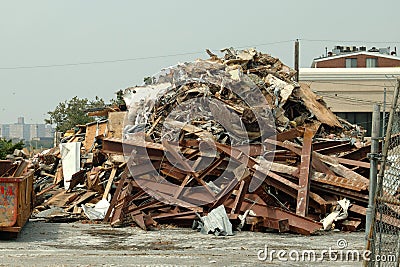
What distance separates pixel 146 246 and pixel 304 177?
11.3 feet

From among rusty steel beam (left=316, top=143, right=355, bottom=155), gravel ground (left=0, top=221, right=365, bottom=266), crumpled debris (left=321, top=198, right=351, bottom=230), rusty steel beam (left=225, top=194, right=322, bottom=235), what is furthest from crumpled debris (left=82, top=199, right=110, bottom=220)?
rusty steel beam (left=316, top=143, right=355, bottom=155)

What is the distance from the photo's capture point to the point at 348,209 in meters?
11.2

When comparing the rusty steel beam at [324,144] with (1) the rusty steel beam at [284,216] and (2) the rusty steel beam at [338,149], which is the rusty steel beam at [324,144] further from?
(1) the rusty steel beam at [284,216]

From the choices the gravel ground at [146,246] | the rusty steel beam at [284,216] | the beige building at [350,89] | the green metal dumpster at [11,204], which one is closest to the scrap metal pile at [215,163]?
the rusty steel beam at [284,216]

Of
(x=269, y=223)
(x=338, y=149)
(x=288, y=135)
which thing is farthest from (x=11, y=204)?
(x=338, y=149)

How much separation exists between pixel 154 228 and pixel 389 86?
28454 mm

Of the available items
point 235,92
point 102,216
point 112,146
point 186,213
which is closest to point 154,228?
point 186,213

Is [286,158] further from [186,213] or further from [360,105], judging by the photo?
[360,105]

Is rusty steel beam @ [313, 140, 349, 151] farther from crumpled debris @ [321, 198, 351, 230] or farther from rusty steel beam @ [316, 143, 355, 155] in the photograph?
crumpled debris @ [321, 198, 351, 230]

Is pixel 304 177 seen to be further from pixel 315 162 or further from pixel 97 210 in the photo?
pixel 97 210

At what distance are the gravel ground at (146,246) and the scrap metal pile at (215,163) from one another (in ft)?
1.32

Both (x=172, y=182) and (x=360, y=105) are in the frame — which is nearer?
Answer: (x=172, y=182)

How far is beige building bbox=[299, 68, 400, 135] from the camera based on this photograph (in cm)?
3709

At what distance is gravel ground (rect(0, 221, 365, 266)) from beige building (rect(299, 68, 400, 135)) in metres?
27.1
